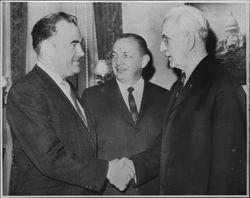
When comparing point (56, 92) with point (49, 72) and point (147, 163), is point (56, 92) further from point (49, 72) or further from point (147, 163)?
point (147, 163)

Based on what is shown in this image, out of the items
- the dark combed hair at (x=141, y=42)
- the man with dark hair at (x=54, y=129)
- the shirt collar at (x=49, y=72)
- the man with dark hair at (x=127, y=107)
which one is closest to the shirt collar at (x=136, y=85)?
the man with dark hair at (x=127, y=107)

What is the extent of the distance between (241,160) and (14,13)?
6.07 feet

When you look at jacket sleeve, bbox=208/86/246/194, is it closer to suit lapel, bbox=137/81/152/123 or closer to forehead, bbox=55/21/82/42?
suit lapel, bbox=137/81/152/123

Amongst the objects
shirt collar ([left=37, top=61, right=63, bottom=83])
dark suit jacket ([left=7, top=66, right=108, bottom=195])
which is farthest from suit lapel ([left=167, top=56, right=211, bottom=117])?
shirt collar ([left=37, top=61, right=63, bottom=83])

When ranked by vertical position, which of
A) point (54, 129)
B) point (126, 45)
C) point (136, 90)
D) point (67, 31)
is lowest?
point (54, 129)

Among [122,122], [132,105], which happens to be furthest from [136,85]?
[122,122]

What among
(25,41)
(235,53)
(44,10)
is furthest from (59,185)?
(235,53)

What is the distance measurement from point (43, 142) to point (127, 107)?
1.97 feet

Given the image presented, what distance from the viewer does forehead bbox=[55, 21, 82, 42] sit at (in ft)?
8.36

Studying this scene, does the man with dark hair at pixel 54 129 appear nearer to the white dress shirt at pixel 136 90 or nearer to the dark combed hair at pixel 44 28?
the dark combed hair at pixel 44 28

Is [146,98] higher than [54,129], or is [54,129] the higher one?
[146,98]

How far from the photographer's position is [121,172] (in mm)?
2539

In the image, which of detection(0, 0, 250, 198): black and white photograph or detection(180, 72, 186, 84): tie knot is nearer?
detection(0, 0, 250, 198): black and white photograph

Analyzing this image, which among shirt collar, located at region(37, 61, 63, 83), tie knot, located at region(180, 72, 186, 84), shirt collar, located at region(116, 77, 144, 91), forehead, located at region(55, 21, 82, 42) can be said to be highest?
forehead, located at region(55, 21, 82, 42)
